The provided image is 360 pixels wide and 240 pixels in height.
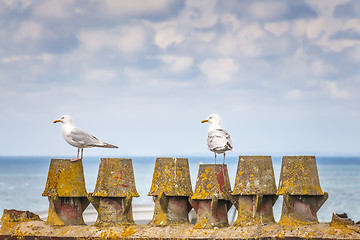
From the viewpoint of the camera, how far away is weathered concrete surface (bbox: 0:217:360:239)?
9.64 meters

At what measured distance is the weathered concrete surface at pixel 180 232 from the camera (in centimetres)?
964

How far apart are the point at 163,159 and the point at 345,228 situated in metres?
2.99

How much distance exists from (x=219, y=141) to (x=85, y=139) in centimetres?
243

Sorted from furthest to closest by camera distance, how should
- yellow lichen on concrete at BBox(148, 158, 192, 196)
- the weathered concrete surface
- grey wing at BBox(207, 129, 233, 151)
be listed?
grey wing at BBox(207, 129, 233, 151) < yellow lichen on concrete at BBox(148, 158, 192, 196) < the weathered concrete surface

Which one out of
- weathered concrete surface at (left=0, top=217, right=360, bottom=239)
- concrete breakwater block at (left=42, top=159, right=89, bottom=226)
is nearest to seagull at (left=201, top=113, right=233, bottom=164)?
weathered concrete surface at (left=0, top=217, right=360, bottom=239)

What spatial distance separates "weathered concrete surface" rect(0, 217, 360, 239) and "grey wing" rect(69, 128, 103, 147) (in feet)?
5.21

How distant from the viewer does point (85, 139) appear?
11.7 m

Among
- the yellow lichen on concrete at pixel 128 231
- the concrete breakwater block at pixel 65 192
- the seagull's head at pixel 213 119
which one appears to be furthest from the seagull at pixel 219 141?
the concrete breakwater block at pixel 65 192

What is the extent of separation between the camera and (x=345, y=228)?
9.63 meters

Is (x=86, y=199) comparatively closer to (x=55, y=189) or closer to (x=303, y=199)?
(x=55, y=189)

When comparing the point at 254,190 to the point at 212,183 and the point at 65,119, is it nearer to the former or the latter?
the point at 212,183

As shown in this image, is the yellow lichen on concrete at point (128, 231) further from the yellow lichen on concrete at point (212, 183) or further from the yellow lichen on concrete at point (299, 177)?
the yellow lichen on concrete at point (299, 177)

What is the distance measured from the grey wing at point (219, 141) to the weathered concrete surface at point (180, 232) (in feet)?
4.67

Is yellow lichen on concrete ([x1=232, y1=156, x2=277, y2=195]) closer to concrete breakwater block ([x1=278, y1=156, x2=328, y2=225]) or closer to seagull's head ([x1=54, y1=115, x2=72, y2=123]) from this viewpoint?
concrete breakwater block ([x1=278, y1=156, x2=328, y2=225])
